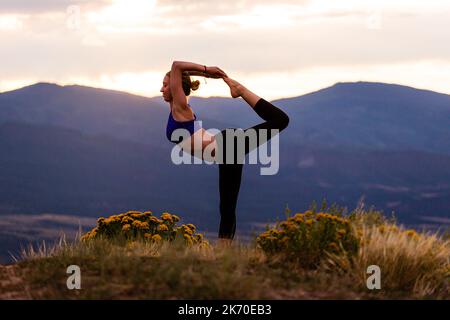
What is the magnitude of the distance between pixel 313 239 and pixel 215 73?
2.85 metres

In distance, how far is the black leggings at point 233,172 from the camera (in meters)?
10.5

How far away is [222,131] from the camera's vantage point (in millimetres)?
10547

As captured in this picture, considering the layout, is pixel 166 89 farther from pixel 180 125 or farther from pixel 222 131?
pixel 222 131

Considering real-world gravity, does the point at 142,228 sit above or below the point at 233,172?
below

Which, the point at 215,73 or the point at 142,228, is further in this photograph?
the point at 142,228

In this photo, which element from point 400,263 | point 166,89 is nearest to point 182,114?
point 166,89

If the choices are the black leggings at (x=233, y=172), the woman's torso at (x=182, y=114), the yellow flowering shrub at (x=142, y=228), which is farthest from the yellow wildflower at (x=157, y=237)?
→ the woman's torso at (x=182, y=114)

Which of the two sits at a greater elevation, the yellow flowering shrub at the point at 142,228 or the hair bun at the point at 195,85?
the hair bun at the point at 195,85

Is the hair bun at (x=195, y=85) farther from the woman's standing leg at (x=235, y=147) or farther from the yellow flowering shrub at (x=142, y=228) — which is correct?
the yellow flowering shrub at (x=142, y=228)

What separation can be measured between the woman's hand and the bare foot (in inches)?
4.9

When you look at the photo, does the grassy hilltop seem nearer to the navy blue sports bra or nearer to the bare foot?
the navy blue sports bra
